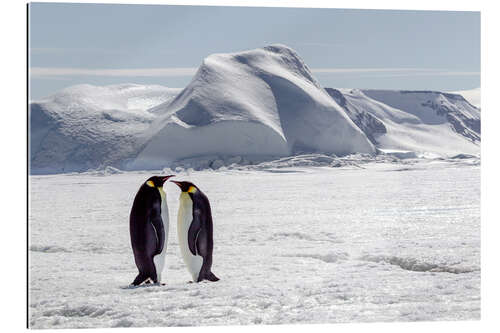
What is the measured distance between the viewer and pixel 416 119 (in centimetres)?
723

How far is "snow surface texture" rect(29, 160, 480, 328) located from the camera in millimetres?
5129

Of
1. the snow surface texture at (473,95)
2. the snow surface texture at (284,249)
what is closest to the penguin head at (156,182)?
the snow surface texture at (284,249)

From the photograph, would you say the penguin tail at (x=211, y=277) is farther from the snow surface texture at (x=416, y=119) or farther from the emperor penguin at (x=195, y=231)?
the snow surface texture at (x=416, y=119)

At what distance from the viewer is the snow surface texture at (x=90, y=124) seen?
567cm

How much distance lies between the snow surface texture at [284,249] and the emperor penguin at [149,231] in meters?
0.15

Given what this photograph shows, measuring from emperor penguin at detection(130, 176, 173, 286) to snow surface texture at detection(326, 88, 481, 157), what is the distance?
200cm

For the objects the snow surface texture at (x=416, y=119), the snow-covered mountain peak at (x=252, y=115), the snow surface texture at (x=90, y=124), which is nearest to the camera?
the snow surface texture at (x=90, y=124)

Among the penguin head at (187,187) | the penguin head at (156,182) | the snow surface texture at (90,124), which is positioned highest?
the snow surface texture at (90,124)

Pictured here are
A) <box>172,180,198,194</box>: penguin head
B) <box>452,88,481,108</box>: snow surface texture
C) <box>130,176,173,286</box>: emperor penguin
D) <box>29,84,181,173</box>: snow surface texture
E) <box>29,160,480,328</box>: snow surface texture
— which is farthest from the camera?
<box>452,88,481,108</box>: snow surface texture

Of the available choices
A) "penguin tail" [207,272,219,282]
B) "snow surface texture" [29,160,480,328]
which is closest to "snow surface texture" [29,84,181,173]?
"snow surface texture" [29,160,480,328]

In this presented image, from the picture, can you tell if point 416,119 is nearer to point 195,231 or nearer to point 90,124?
point 195,231

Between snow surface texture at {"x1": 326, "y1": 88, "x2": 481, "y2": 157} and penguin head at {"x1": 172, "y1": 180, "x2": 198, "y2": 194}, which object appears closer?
penguin head at {"x1": 172, "y1": 180, "x2": 198, "y2": 194}

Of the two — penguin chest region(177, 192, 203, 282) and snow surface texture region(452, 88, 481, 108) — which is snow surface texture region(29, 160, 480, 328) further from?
snow surface texture region(452, 88, 481, 108)

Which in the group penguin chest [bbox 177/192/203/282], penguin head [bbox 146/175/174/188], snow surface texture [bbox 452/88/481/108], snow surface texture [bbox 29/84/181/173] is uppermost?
snow surface texture [bbox 452/88/481/108]
